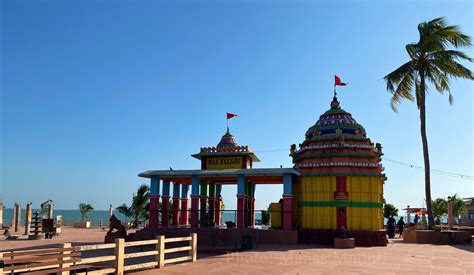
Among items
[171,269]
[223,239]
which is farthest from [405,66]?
[171,269]

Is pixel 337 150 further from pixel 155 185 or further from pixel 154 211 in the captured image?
pixel 154 211

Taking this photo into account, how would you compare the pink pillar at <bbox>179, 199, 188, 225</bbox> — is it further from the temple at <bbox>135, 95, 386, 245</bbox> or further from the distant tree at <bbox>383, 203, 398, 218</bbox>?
the distant tree at <bbox>383, 203, 398, 218</bbox>

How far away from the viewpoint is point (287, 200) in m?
21.7

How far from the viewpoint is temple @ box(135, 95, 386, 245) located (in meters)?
21.6

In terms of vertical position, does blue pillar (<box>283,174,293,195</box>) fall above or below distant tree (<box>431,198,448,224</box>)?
above

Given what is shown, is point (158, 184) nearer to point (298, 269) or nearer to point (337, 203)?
point (337, 203)

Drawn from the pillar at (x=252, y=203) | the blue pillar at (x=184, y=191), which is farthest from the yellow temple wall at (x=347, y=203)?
the blue pillar at (x=184, y=191)

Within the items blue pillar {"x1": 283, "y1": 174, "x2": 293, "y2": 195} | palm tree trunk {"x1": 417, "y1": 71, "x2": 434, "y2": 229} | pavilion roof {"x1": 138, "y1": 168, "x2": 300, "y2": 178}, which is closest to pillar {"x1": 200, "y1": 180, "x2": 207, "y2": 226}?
pavilion roof {"x1": 138, "y1": 168, "x2": 300, "y2": 178}

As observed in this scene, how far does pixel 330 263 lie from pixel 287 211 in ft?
24.4

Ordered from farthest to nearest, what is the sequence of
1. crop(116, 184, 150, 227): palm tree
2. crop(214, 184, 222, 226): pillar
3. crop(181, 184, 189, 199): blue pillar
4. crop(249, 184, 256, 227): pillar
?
crop(116, 184, 150, 227): palm tree, crop(214, 184, 222, 226): pillar, crop(181, 184, 189, 199): blue pillar, crop(249, 184, 256, 227): pillar

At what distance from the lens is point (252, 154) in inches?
963

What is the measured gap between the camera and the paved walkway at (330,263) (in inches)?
495

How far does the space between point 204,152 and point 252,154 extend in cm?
285

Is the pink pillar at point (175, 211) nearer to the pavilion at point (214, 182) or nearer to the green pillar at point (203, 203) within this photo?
the pavilion at point (214, 182)
